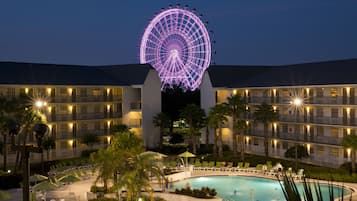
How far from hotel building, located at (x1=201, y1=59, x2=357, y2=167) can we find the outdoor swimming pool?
30.6ft

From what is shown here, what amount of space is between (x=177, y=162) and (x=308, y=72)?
61.1ft

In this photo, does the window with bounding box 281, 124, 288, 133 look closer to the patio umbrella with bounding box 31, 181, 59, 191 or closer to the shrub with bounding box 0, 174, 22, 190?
the shrub with bounding box 0, 174, 22, 190

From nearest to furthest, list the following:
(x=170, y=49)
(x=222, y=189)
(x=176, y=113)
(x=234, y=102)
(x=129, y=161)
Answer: (x=129, y=161) < (x=222, y=189) < (x=234, y=102) < (x=170, y=49) < (x=176, y=113)

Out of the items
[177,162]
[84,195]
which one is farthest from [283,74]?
[84,195]

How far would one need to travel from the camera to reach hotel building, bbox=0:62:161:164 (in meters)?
53.6

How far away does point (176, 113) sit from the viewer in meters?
83.9

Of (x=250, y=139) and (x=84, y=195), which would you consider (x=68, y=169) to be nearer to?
(x=84, y=195)

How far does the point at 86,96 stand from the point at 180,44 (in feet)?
46.9

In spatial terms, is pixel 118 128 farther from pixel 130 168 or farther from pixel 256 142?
pixel 130 168

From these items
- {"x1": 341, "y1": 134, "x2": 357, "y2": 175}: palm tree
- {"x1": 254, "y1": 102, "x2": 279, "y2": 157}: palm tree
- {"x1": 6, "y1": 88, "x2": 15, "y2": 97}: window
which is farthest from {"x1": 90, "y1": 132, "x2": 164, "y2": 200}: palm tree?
{"x1": 6, "y1": 88, "x2": 15, "y2": 97}: window

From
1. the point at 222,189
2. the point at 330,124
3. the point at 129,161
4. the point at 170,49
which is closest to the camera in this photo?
the point at 129,161

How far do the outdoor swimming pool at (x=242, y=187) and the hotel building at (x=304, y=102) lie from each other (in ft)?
30.6

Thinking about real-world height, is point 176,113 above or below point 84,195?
above

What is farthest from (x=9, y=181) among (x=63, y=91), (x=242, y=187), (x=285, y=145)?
(x=285, y=145)
